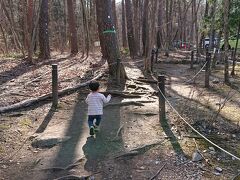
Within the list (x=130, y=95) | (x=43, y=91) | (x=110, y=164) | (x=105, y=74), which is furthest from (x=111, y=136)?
(x=105, y=74)

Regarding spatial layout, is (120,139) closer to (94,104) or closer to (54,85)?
(94,104)

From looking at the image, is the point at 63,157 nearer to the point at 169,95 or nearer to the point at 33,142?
the point at 33,142

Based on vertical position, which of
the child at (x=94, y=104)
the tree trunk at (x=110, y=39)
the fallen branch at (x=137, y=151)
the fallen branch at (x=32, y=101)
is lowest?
the fallen branch at (x=137, y=151)

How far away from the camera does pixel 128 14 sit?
75.3 ft

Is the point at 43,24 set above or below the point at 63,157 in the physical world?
above

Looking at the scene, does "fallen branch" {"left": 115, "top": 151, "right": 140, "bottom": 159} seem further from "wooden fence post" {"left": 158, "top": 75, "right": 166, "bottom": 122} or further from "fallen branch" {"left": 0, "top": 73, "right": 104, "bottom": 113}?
"fallen branch" {"left": 0, "top": 73, "right": 104, "bottom": 113}

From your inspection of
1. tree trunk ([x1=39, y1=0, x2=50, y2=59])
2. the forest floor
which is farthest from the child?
tree trunk ([x1=39, y1=0, x2=50, y2=59])

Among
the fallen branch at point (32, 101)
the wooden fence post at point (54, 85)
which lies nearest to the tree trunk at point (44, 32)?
the fallen branch at point (32, 101)

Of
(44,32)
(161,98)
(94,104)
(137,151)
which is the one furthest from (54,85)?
(44,32)

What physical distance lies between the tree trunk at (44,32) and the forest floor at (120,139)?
7818mm

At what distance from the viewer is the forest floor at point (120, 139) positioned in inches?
207

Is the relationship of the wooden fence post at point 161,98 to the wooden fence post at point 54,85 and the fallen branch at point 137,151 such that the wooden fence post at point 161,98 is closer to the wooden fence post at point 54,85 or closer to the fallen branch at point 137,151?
the fallen branch at point 137,151

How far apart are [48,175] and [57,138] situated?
1.36 meters

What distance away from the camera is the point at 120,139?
6414 mm
